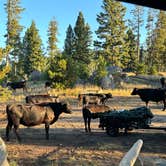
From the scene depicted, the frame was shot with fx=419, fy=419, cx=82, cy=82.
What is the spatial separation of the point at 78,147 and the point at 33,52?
65499 mm

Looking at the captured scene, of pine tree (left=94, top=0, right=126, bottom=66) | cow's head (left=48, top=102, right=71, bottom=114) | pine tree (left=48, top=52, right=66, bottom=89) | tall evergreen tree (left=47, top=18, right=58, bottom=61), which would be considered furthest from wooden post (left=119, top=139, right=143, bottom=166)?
tall evergreen tree (left=47, top=18, right=58, bottom=61)

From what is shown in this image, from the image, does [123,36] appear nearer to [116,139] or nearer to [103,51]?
[103,51]

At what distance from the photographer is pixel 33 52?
79.3 meters

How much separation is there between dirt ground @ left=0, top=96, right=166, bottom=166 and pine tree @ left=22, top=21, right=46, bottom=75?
5879 cm

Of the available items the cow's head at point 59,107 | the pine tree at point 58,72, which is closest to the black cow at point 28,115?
the cow's head at point 59,107

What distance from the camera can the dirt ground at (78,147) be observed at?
1272 cm

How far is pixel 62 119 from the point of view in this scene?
2416 centimetres

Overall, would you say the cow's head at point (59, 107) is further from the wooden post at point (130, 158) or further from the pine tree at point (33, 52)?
the pine tree at point (33, 52)

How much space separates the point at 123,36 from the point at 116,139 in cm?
6267

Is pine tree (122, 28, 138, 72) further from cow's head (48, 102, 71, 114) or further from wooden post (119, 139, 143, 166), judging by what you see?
wooden post (119, 139, 143, 166)

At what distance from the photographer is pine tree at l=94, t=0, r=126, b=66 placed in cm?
7756

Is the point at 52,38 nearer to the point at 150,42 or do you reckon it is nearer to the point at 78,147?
the point at 150,42

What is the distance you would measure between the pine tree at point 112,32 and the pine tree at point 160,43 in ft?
35.3

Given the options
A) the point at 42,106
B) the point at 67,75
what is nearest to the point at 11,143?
the point at 42,106
